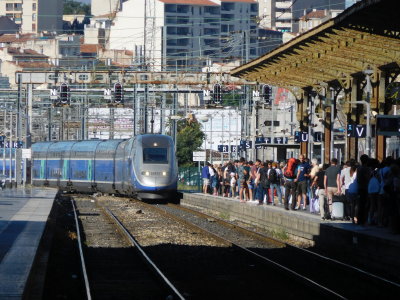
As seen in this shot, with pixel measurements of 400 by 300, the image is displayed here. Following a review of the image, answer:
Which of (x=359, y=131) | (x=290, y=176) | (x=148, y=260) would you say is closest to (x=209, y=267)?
(x=148, y=260)

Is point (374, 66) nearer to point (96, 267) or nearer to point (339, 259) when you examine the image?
point (339, 259)

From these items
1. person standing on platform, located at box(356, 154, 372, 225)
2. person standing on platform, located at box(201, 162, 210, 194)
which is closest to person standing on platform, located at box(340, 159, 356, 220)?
person standing on platform, located at box(356, 154, 372, 225)

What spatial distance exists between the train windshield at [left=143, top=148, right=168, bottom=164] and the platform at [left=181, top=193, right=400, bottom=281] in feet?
40.3

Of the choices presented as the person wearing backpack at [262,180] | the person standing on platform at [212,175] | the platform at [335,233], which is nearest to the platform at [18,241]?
the platform at [335,233]

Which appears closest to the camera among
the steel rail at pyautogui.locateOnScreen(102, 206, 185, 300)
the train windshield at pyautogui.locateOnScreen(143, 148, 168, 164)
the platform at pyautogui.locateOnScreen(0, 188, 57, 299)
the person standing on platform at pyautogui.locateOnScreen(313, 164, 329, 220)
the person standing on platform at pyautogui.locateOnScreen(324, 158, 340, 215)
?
the platform at pyautogui.locateOnScreen(0, 188, 57, 299)

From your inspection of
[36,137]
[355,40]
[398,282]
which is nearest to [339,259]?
[398,282]

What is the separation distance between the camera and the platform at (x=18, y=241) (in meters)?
14.5

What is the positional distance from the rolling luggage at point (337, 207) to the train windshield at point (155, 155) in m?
22.6

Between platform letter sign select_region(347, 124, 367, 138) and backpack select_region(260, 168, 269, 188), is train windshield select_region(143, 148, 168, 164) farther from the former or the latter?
platform letter sign select_region(347, 124, 367, 138)

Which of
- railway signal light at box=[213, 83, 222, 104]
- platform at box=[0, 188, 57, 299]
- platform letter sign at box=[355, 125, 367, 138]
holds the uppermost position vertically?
railway signal light at box=[213, 83, 222, 104]

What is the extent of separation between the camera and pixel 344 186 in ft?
90.5

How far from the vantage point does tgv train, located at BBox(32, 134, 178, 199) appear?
1966 inches

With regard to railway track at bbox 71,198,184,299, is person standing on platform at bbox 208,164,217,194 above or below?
above

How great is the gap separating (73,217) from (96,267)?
17688 mm
